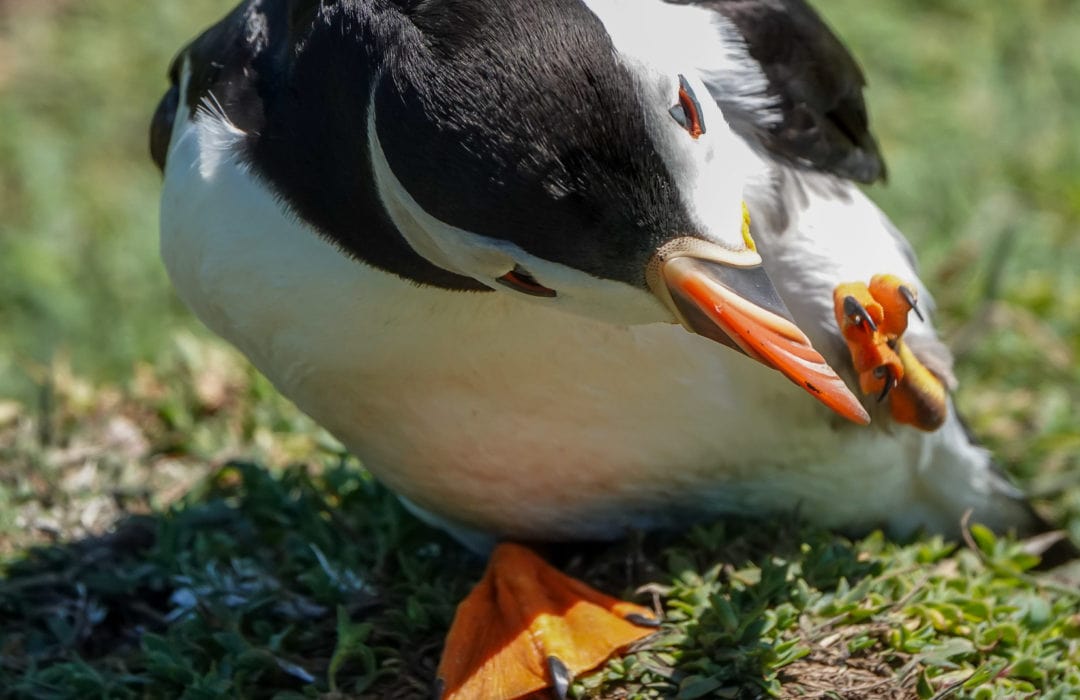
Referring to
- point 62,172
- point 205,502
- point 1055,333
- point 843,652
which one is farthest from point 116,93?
point 843,652

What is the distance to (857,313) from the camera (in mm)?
3344

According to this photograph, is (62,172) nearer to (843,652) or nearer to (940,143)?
(940,143)

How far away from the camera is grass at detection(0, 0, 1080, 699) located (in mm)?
3418

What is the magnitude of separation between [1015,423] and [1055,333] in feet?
1.52

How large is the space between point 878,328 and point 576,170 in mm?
1313

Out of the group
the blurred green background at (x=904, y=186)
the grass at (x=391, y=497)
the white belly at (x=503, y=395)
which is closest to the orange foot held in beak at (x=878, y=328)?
the white belly at (x=503, y=395)

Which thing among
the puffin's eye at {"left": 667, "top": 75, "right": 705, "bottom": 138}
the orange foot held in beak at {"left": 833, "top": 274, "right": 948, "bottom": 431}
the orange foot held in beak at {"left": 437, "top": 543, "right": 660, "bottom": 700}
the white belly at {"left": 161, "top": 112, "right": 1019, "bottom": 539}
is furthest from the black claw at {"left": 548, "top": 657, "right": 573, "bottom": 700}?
the puffin's eye at {"left": 667, "top": 75, "right": 705, "bottom": 138}

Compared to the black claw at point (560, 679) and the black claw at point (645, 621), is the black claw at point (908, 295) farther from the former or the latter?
the black claw at point (560, 679)

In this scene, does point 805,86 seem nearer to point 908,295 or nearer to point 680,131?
point 908,295

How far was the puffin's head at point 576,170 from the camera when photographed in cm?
231

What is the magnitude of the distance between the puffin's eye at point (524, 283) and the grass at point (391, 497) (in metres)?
1.13

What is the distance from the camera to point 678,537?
3812 mm

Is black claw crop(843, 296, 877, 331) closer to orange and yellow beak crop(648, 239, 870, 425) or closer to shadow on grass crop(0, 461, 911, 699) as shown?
shadow on grass crop(0, 461, 911, 699)

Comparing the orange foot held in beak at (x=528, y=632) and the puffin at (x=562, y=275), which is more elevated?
the puffin at (x=562, y=275)
